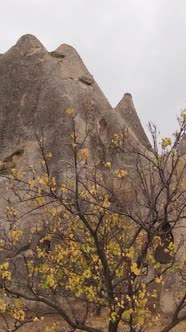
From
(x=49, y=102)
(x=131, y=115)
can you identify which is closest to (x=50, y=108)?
Result: (x=49, y=102)

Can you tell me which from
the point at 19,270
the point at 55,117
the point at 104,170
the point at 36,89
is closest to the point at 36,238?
the point at 19,270

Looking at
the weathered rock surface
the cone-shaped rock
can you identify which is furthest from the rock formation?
the cone-shaped rock

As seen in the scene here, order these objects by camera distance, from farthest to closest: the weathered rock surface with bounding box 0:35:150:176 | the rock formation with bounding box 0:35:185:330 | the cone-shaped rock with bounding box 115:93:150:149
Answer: the cone-shaped rock with bounding box 115:93:150:149
the weathered rock surface with bounding box 0:35:150:176
the rock formation with bounding box 0:35:185:330

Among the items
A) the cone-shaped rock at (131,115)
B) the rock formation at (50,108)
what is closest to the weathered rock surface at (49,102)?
the rock formation at (50,108)

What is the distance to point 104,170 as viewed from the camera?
2088 centimetres

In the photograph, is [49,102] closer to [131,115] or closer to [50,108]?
[50,108]

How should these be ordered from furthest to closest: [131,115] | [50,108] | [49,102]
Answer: [131,115]
[49,102]
[50,108]

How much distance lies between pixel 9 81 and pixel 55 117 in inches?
149

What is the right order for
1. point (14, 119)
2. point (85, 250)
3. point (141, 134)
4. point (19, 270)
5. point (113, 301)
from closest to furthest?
point (113, 301), point (85, 250), point (19, 270), point (14, 119), point (141, 134)

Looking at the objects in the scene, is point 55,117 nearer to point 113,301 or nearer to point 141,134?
point 141,134

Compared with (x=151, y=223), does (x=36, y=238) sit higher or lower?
higher

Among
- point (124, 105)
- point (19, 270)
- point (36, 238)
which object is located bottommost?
point (19, 270)

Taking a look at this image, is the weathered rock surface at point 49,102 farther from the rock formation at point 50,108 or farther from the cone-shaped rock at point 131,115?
the cone-shaped rock at point 131,115

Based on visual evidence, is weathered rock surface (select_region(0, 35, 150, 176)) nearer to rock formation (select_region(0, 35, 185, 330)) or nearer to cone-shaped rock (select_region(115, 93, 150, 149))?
rock formation (select_region(0, 35, 185, 330))
